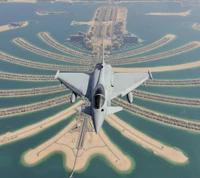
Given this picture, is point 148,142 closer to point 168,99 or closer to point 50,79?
point 168,99

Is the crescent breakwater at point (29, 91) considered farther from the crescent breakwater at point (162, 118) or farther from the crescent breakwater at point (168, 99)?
the crescent breakwater at point (168, 99)

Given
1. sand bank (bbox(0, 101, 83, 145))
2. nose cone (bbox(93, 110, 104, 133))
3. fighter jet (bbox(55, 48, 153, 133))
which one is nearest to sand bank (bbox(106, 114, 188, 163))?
sand bank (bbox(0, 101, 83, 145))

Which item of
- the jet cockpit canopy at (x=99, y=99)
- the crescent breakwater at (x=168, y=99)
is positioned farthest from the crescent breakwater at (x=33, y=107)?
the jet cockpit canopy at (x=99, y=99)

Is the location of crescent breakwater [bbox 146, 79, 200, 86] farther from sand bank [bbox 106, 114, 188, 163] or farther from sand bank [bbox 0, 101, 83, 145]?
sand bank [bbox 0, 101, 83, 145]

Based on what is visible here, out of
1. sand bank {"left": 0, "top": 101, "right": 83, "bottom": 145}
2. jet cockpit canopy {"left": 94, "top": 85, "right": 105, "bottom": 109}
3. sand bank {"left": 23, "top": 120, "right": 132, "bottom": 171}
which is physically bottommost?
sand bank {"left": 23, "top": 120, "right": 132, "bottom": 171}

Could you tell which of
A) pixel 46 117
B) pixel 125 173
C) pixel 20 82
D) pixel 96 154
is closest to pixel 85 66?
pixel 20 82

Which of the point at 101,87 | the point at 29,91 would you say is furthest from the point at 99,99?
the point at 29,91

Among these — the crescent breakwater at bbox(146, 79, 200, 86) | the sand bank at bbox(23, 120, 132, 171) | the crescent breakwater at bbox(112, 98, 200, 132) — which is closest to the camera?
the sand bank at bbox(23, 120, 132, 171)
